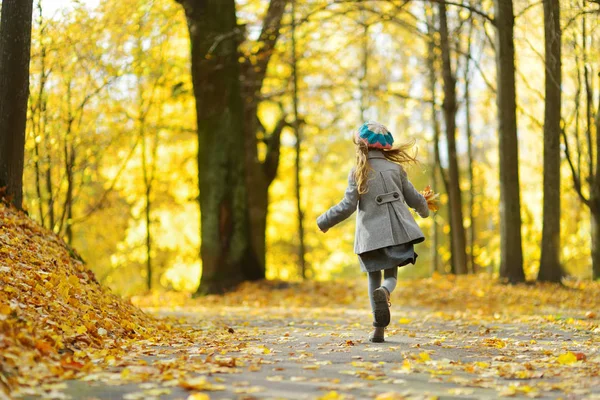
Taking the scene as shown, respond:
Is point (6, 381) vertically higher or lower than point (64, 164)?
lower

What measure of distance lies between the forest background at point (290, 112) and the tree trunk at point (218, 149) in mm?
659

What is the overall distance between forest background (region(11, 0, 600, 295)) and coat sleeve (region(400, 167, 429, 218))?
3461 mm

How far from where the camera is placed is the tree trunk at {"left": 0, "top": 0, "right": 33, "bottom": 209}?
26.9ft

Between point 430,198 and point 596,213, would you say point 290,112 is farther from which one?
point 430,198

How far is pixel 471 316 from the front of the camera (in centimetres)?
1020

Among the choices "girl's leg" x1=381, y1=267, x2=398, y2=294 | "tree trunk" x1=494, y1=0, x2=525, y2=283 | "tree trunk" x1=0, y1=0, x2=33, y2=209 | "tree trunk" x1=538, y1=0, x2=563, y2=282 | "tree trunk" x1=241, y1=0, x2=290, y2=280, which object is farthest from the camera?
"tree trunk" x1=241, y1=0, x2=290, y2=280

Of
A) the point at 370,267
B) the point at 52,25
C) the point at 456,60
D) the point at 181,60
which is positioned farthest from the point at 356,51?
the point at 370,267

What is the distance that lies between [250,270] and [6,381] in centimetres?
1090

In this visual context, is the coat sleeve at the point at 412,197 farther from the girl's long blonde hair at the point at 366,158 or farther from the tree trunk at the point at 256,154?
the tree trunk at the point at 256,154

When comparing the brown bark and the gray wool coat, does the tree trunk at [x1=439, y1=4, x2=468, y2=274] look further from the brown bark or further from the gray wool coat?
the gray wool coat

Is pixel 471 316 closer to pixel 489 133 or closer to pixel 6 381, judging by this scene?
pixel 6 381

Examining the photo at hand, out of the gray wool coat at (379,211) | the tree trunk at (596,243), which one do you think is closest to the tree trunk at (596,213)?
the tree trunk at (596,243)

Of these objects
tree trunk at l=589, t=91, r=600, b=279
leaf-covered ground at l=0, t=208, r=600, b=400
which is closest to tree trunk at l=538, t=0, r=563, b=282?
leaf-covered ground at l=0, t=208, r=600, b=400

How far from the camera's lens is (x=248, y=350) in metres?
5.93
